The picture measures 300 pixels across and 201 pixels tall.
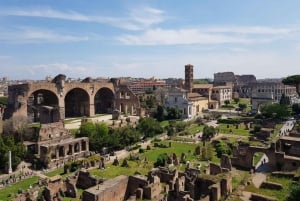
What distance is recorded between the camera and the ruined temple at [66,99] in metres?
61.7

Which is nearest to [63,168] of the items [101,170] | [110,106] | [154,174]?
[101,170]

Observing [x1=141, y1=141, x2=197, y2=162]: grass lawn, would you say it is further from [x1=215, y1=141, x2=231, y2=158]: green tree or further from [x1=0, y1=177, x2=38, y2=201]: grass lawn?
[x1=0, y1=177, x2=38, y2=201]: grass lawn

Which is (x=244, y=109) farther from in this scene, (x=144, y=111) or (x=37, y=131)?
(x=37, y=131)

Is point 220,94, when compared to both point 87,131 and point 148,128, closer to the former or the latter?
point 148,128

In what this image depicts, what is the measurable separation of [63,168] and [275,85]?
88.3 meters

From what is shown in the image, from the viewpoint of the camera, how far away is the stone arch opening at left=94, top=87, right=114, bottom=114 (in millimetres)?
85875

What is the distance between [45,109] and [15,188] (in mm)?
31000

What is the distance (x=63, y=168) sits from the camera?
3831 centimetres

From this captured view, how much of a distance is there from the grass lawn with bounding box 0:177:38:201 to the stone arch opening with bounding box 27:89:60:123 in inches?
1090

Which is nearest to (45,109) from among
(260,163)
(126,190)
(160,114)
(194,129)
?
(160,114)

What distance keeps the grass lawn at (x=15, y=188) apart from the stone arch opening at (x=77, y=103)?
4449 cm

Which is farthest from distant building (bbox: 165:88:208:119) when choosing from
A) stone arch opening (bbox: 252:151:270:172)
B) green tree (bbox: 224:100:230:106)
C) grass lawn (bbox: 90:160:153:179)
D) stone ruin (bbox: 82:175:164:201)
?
stone ruin (bbox: 82:175:164:201)

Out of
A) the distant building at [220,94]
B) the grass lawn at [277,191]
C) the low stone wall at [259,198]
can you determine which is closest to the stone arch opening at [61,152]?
the grass lawn at [277,191]

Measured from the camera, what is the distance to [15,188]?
31766 millimetres
